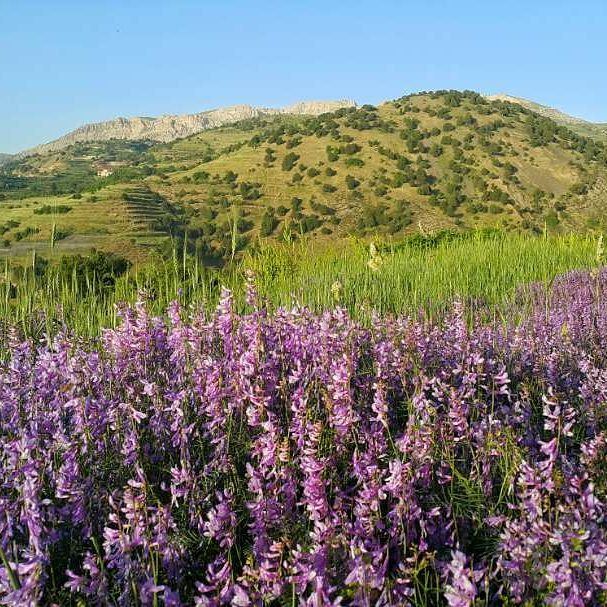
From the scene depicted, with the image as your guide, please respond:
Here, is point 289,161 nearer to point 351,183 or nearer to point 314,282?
point 351,183

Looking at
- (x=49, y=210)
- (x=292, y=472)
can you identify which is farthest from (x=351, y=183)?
(x=292, y=472)

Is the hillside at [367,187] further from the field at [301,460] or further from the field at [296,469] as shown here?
the field at [296,469]

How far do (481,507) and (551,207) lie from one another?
44.8 metres

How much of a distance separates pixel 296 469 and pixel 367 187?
47058 mm

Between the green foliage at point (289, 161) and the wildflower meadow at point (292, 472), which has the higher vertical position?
the green foliage at point (289, 161)

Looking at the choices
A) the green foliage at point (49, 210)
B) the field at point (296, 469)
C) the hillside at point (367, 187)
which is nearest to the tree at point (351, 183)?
the hillside at point (367, 187)

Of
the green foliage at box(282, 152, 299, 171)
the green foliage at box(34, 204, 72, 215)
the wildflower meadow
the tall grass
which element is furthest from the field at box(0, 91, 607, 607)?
the green foliage at box(282, 152, 299, 171)

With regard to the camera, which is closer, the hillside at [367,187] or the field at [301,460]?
the field at [301,460]

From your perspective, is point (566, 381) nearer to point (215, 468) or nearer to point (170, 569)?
point (215, 468)

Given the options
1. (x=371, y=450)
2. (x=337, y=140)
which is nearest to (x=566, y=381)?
(x=371, y=450)

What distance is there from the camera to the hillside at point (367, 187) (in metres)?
36.4

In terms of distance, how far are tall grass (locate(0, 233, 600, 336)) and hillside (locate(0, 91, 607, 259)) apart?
16.3 metres

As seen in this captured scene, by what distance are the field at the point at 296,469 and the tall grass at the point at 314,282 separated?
162 cm

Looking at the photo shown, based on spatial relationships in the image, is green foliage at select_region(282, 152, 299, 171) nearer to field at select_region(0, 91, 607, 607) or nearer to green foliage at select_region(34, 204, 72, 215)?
green foliage at select_region(34, 204, 72, 215)
